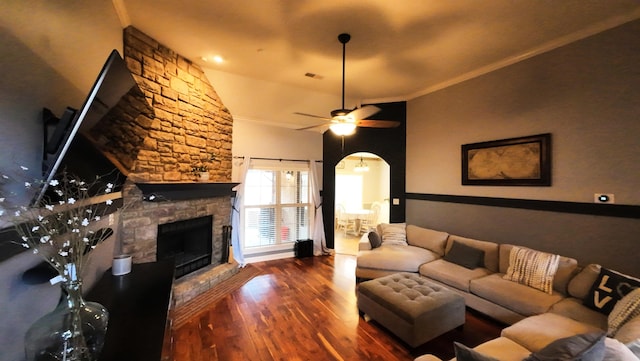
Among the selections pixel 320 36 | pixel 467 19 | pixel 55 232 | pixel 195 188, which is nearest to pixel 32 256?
pixel 55 232

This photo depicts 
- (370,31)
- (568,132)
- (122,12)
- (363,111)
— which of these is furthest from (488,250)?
(122,12)

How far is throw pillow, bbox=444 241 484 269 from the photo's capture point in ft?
11.2

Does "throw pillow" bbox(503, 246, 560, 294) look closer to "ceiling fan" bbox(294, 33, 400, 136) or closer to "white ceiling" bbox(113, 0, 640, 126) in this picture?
"ceiling fan" bbox(294, 33, 400, 136)

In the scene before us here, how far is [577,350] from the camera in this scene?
3.99 feet

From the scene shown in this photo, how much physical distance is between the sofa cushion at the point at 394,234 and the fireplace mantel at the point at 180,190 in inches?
111

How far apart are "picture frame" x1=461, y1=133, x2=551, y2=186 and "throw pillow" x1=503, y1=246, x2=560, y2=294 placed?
957mm

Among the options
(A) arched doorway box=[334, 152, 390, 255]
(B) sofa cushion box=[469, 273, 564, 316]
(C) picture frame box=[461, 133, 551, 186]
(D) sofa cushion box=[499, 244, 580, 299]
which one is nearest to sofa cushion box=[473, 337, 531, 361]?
(B) sofa cushion box=[469, 273, 564, 316]

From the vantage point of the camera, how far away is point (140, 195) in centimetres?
291

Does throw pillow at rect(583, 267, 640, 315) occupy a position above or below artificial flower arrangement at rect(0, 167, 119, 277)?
below

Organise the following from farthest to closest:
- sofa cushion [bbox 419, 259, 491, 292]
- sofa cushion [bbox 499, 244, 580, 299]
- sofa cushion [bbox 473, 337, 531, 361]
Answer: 1. sofa cushion [bbox 419, 259, 491, 292]
2. sofa cushion [bbox 499, 244, 580, 299]
3. sofa cushion [bbox 473, 337, 531, 361]

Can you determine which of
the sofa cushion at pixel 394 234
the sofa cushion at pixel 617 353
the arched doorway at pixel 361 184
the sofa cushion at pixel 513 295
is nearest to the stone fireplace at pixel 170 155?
the sofa cushion at pixel 394 234

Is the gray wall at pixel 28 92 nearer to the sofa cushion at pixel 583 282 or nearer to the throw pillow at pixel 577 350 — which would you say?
the throw pillow at pixel 577 350

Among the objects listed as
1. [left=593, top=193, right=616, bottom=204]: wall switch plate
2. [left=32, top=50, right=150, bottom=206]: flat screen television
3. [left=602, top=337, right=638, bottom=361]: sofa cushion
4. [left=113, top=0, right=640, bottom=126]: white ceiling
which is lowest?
[left=602, top=337, right=638, bottom=361]: sofa cushion

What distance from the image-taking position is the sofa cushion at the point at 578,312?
2.16m
